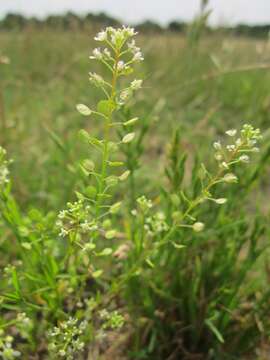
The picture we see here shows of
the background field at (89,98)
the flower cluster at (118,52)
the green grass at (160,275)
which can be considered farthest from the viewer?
the background field at (89,98)

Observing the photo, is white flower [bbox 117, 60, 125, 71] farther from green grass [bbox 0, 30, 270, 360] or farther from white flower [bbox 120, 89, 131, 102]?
green grass [bbox 0, 30, 270, 360]

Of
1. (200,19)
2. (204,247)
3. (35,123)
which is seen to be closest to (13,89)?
(35,123)

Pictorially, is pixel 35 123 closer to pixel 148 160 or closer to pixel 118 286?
pixel 148 160

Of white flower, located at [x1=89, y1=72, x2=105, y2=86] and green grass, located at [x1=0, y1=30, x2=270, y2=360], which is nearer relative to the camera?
white flower, located at [x1=89, y1=72, x2=105, y2=86]

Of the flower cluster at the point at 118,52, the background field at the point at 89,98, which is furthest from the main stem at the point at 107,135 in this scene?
the background field at the point at 89,98

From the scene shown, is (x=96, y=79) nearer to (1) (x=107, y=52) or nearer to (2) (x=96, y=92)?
(1) (x=107, y=52)

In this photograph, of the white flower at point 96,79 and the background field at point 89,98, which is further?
the background field at point 89,98

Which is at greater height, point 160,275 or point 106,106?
point 106,106

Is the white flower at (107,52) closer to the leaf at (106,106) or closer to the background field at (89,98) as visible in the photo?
the leaf at (106,106)

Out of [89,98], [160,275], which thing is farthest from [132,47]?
[89,98]

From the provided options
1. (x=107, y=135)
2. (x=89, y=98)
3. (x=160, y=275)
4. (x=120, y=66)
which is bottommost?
(x=160, y=275)

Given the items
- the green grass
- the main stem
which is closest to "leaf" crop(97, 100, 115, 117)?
the main stem

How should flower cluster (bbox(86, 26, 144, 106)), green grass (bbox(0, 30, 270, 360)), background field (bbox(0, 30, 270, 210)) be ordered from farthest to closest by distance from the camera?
background field (bbox(0, 30, 270, 210)), green grass (bbox(0, 30, 270, 360)), flower cluster (bbox(86, 26, 144, 106))
